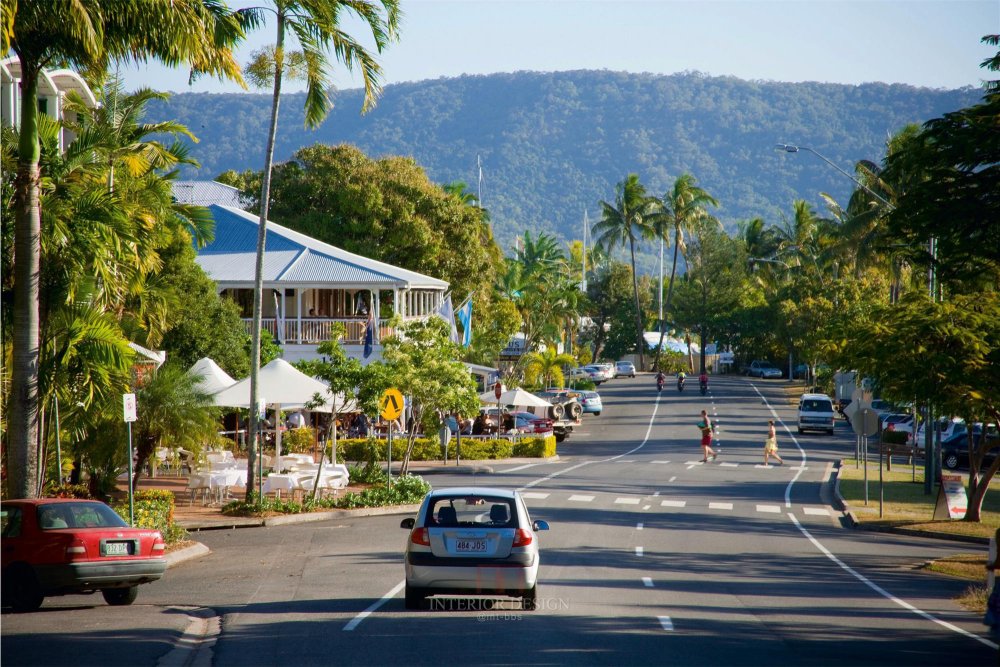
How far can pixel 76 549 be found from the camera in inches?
517

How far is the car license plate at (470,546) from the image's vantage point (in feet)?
42.8

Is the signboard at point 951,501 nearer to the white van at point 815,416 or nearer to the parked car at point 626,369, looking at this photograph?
the white van at point 815,416

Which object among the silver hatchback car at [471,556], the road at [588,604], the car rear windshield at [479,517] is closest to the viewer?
the road at [588,604]

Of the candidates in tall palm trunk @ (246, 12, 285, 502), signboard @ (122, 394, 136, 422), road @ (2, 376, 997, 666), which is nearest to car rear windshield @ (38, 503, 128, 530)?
road @ (2, 376, 997, 666)

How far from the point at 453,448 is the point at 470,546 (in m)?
29.4

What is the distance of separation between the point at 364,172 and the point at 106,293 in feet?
123

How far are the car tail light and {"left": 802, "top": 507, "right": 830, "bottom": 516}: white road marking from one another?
20.5m

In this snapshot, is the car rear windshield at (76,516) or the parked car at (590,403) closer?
the car rear windshield at (76,516)

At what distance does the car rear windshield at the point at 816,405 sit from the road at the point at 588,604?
26.3 metres

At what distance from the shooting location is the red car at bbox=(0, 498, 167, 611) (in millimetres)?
13047

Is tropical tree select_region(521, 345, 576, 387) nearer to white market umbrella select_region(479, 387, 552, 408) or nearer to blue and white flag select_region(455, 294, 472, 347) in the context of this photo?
blue and white flag select_region(455, 294, 472, 347)

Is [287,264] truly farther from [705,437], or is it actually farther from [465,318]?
[705,437]

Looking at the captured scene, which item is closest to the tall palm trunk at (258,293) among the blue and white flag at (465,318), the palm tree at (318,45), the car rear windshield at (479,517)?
the palm tree at (318,45)

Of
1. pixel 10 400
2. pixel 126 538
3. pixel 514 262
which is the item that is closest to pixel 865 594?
pixel 126 538
